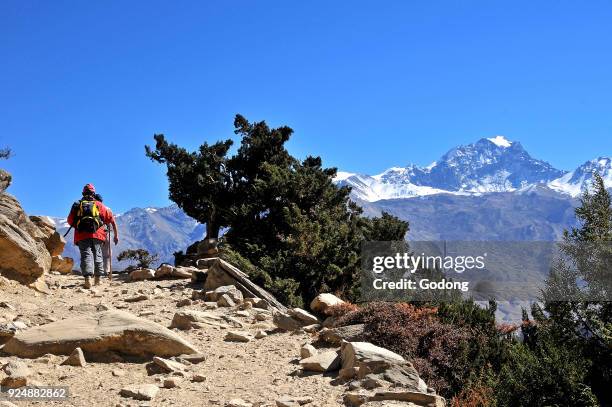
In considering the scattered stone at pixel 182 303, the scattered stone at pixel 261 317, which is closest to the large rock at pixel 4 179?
the scattered stone at pixel 182 303

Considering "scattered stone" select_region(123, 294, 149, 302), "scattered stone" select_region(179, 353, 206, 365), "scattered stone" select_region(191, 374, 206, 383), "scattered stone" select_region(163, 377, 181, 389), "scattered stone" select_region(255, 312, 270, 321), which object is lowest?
"scattered stone" select_region(163, 377, 181, 389)

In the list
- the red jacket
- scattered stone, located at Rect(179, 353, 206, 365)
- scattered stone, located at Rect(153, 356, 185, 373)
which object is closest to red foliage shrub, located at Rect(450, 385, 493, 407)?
scattered stone, located at Rect(179, 353, 206, 365)

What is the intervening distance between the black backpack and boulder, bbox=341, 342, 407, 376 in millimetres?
9008

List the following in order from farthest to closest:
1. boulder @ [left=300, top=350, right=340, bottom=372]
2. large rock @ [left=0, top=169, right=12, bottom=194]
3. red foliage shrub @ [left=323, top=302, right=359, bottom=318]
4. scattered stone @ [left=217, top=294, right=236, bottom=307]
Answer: large rock @ [left=0, top=169, right=12, bottom=194]
scattered stone @ [left=217, top=294, right=236, bottom=307]
red foliage shrub @ [left=323, top=302, right=359, bottom=318]
boulder @ [left=300, top=350, right=340, bottom=372]

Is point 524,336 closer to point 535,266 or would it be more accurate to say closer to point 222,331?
point 535,266

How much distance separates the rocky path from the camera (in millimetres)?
9367

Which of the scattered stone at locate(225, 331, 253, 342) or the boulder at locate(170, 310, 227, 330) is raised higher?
the boulder at locate(170, 310, 227, 330)

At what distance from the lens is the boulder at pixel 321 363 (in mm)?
10984

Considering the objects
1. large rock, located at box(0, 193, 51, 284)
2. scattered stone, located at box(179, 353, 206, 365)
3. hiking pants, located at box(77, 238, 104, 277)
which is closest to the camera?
scattered stone, located at box(179, 353, 206, 365)

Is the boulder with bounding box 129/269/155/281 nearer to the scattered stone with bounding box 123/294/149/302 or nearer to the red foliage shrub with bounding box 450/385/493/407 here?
the scattered stone with bounding box 123/294/149/302

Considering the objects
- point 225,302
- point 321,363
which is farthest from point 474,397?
point 225,302

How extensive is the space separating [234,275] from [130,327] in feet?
23.1

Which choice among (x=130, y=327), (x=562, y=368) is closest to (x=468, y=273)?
(x=562, y=368)

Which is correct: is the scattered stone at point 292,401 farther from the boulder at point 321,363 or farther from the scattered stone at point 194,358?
the scattered stone at point 194,358
